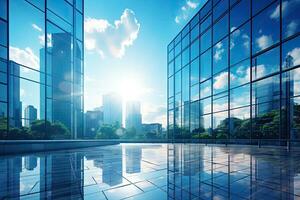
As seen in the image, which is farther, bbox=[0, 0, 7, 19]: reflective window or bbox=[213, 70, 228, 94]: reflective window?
bbox=[213, 70, 228, 94]: reflective window

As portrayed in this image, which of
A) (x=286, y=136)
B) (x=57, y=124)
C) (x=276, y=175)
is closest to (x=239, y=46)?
(x=286, y=136)

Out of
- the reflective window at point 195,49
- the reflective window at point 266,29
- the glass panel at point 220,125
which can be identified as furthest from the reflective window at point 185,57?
the reflective window at point 266,29

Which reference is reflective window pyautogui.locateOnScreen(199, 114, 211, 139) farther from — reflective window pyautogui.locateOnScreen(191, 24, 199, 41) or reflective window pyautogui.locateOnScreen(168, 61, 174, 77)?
reflective window pyautogui.locateOnScreen(168, 61, 174, 77)

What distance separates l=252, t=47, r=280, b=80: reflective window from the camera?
49.8ft

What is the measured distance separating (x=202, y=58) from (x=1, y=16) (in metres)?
22.0

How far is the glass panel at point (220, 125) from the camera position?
20.7m

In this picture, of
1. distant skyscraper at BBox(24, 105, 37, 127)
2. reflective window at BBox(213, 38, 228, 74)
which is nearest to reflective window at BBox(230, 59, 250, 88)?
reflective window at BBox(213, 38, 228, 74)

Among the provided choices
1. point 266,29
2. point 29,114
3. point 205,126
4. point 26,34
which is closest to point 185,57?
point 205,126

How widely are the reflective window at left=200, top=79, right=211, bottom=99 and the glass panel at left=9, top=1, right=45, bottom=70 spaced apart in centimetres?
1914

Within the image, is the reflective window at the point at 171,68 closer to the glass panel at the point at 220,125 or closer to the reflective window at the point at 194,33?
the reflective window at the point at 194,33

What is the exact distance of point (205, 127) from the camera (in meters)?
24.4

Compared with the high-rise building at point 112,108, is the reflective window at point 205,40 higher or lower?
higher

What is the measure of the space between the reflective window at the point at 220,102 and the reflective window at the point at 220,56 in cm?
312

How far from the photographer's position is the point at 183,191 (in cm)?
359
